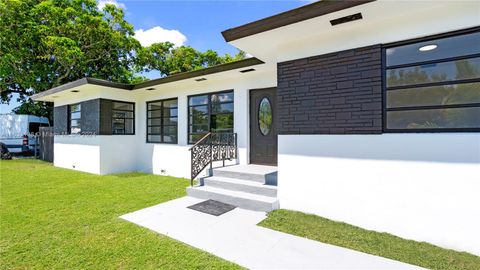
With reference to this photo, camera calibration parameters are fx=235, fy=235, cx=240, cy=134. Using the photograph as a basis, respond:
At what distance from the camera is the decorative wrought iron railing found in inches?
232

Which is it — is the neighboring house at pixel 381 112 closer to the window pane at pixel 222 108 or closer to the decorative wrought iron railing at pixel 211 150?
the decorative wrought iron railing at pixel 211 150

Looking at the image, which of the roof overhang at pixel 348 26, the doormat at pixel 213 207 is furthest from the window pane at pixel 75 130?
the roof overhang at pixel 348 26

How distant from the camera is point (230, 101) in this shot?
6992 millimetres

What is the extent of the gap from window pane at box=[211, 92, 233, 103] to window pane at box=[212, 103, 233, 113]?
13 centimetres

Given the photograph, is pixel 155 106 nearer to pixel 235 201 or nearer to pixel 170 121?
pixel 170 121

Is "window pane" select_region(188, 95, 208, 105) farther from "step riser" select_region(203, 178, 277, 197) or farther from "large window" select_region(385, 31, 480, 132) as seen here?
"large window" select_region(385, 31, 480, 132)

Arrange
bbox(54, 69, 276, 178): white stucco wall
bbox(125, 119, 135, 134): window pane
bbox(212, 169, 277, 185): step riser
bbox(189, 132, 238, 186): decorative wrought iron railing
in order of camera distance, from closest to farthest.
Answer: bbox(212, 169, 277, 185): step riser → bbox(189, 132, 238, 186): decorative wrought iron railing → bbox(54, 69, 276, 178): white stucco wall → bbox(125, 119, 135, 134): window pane

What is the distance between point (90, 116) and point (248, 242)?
825 centimetres

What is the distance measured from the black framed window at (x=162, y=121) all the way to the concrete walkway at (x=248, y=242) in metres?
4.42

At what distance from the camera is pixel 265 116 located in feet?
20.8

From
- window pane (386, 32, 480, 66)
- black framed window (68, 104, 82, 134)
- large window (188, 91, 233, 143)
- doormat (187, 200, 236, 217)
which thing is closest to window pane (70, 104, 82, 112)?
black framed window (68, 104, 82, 134)

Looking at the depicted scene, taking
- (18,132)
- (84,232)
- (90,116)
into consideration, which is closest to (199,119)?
(90,116)

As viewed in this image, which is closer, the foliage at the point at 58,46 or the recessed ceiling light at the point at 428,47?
the recessed ceiling light at the point at 428,47

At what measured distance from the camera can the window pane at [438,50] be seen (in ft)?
10.1
